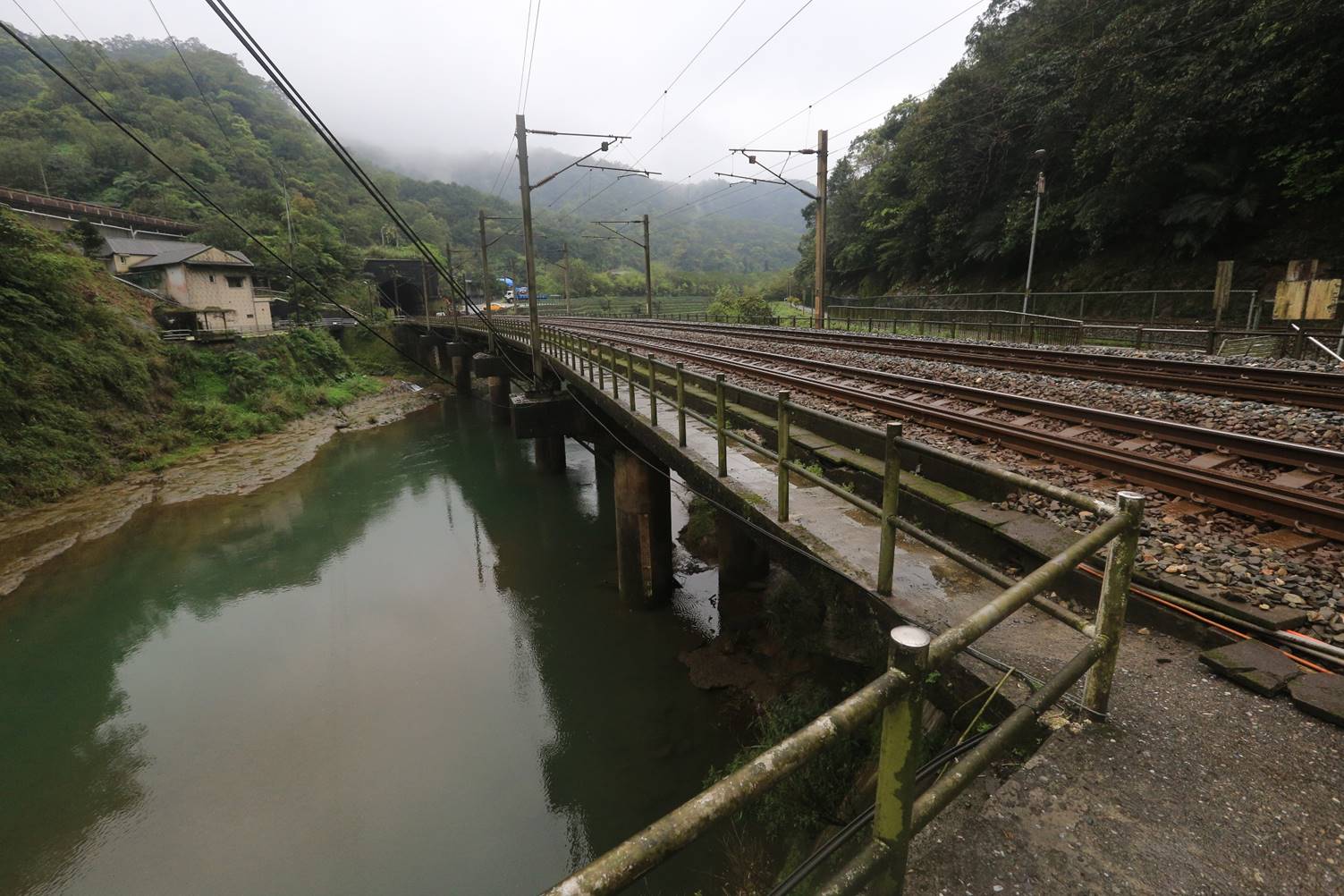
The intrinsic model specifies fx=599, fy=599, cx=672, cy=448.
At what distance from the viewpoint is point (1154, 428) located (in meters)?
5.67

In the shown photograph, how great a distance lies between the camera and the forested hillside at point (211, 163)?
51312 mm

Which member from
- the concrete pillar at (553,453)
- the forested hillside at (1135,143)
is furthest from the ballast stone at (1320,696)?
the forested hillside at (1135,143)

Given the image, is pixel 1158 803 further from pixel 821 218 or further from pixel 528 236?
pixel 821 218

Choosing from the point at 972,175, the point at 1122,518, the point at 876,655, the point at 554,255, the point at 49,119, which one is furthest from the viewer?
the point at 554,255

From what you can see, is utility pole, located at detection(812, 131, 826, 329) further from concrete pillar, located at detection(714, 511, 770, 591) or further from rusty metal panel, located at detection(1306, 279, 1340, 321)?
concrete pillar, located at detection(714, 511, 770, 591)

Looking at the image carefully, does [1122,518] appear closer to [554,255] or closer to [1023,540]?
[1023,540]

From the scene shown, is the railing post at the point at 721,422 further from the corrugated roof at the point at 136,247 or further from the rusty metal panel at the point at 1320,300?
the corrugated roof at the point at 136,247

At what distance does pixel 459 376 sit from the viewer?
117ft

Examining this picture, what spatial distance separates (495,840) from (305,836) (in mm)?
2142

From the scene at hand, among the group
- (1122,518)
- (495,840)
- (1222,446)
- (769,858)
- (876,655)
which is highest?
(1122,518)

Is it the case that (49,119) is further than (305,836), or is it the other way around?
(49,119)

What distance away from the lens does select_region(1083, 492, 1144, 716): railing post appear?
2205 mm

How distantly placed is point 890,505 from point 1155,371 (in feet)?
27.5

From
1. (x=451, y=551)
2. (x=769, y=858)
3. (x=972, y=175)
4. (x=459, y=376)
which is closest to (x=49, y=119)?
(x=459, y=376)
